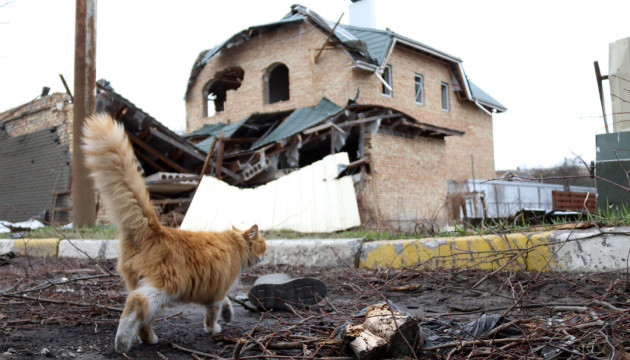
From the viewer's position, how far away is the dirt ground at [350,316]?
242 centimetres

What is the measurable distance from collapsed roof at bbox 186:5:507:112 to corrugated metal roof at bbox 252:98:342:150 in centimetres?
212

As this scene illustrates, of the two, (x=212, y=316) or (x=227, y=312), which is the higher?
(x=212, y=316)

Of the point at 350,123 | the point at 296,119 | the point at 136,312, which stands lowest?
the point at 136,312

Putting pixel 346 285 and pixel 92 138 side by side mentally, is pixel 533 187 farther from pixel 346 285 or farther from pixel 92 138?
pixel 92 138

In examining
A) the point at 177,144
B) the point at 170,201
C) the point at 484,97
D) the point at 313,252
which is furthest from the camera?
the point at 484,97

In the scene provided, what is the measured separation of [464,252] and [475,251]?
373mm

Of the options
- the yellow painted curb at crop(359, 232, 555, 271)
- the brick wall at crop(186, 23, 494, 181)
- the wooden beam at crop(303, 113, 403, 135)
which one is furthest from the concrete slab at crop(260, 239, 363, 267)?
the brick wall at crop(186, 23, 494, 181)

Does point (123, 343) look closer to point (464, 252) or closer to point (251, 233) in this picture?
point (251, 233)

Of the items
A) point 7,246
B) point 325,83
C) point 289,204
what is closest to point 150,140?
point 7,246

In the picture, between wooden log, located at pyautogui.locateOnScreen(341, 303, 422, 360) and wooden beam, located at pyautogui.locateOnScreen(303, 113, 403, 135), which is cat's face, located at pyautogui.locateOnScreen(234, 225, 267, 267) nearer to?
wooden log, located at pyautogui.locateOnScreen(341, 303, 422, 360)

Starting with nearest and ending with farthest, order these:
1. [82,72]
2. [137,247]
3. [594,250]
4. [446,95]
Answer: [137,247], [594,250], [82,72], [446,95]

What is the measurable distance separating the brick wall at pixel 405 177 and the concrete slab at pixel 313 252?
7829 mm

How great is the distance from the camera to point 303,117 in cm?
1786

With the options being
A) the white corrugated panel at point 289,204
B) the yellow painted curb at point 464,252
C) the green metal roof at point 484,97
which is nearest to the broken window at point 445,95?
the green metal roof at point 484,97
